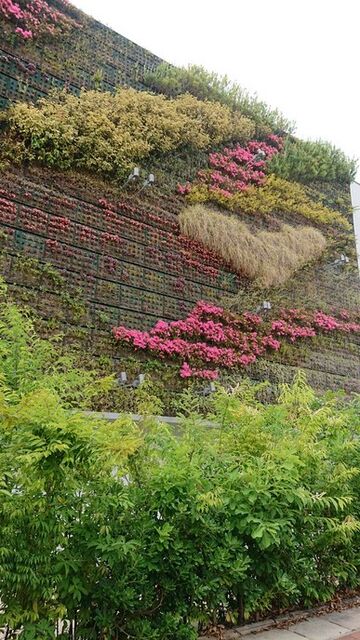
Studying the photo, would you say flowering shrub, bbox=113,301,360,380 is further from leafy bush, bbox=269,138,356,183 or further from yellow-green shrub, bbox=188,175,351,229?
leafy bush, bbox=269,138,356,183

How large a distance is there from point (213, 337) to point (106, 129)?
11.7ft

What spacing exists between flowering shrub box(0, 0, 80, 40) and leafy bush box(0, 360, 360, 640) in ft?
22.7

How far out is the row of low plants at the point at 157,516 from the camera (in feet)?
6.58

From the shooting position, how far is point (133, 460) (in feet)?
8.46

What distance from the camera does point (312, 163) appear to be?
11148mm

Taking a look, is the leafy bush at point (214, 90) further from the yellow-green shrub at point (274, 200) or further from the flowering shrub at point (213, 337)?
the flowering shrub at point (213, 337)

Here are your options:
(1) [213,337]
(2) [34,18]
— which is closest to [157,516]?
(1) [213,337]

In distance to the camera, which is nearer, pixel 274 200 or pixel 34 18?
pixel 34 18

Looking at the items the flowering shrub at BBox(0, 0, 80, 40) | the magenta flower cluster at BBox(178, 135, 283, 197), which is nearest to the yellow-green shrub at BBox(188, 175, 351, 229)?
the magenta flower cluster at BBox(178, 135, 283, 197)

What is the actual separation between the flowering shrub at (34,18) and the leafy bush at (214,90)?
65.0 inches

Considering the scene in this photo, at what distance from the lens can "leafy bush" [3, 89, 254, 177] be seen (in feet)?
23.1

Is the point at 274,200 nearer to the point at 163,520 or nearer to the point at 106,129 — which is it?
the point at 106,129

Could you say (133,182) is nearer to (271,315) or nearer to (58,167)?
(58,167)

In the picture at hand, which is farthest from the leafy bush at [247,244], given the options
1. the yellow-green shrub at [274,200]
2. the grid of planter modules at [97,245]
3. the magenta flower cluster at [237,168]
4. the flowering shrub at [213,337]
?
the flowering shrub at [213,337]
